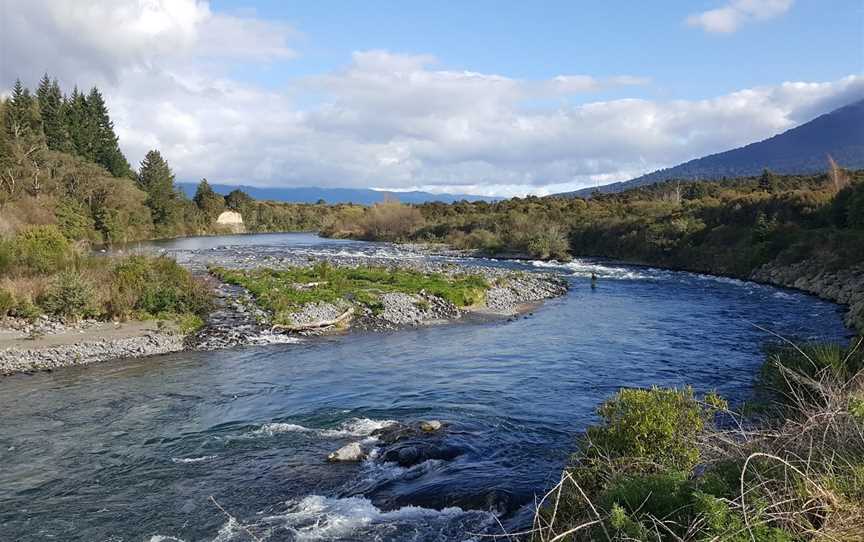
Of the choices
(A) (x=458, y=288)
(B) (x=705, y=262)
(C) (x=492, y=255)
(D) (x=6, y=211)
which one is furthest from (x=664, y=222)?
(D) (x=6, y=211)

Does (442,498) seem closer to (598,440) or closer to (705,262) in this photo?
(598,440)

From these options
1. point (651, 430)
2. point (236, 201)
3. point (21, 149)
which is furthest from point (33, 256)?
point (236, 201)

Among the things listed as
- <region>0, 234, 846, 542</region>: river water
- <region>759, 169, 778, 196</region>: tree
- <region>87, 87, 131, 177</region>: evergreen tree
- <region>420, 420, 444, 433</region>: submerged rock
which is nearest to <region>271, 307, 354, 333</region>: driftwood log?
<region>0, 234, 846, 542</region>: river water

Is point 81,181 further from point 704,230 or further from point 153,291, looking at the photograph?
point 704,230

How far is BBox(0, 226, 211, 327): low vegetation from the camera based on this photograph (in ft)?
68.8

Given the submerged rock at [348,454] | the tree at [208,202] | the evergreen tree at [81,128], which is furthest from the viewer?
the tree at [208,202]

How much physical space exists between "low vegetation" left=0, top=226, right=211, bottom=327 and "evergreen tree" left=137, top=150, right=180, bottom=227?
65782mm

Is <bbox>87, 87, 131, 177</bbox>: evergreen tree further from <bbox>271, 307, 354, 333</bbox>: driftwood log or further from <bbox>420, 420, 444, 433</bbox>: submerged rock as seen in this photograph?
<bbox>420, 420, 444, 433</bbox>: submerged rock

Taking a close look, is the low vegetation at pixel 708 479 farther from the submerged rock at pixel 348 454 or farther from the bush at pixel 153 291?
the bush at pixel 153 291

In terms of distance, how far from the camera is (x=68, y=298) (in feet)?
68.7

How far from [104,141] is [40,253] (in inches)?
2779

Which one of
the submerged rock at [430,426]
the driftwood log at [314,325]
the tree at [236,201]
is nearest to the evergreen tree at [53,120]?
the tree at [236,201]

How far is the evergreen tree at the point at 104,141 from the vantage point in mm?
82188

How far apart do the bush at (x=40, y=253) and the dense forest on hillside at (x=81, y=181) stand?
5.22 metres
